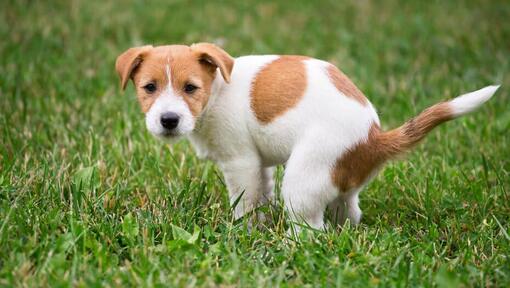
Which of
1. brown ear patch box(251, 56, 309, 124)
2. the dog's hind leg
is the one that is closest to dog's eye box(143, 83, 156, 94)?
brown ear patch box(251, 56, 309, 124)

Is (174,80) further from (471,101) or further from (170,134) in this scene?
(471,101)

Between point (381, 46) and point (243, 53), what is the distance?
5.75ft

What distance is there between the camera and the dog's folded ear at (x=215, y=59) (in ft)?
13.3

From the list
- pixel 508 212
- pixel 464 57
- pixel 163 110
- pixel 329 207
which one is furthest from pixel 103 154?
pixel 464 57

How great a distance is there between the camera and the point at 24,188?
4.26m

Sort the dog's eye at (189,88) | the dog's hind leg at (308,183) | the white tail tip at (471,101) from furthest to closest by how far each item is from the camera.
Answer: the dog's eye at (189,88)
the dog's hind leg at (308,183)
the white tail tip at (471,101)

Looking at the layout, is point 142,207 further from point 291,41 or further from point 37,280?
point 291,41

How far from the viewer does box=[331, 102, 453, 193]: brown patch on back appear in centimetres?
398

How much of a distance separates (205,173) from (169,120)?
1192 millimetres

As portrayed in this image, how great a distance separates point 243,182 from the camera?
428 cm

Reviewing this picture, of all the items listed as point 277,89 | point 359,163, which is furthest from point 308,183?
point 277,89

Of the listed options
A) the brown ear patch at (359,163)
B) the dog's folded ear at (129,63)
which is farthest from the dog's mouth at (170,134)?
the brown ear patch at (359,163)

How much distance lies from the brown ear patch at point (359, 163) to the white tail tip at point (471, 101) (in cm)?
48

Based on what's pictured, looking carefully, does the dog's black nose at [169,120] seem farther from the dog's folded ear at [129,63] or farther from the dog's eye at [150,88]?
the dog's folded ear at [129,63]
